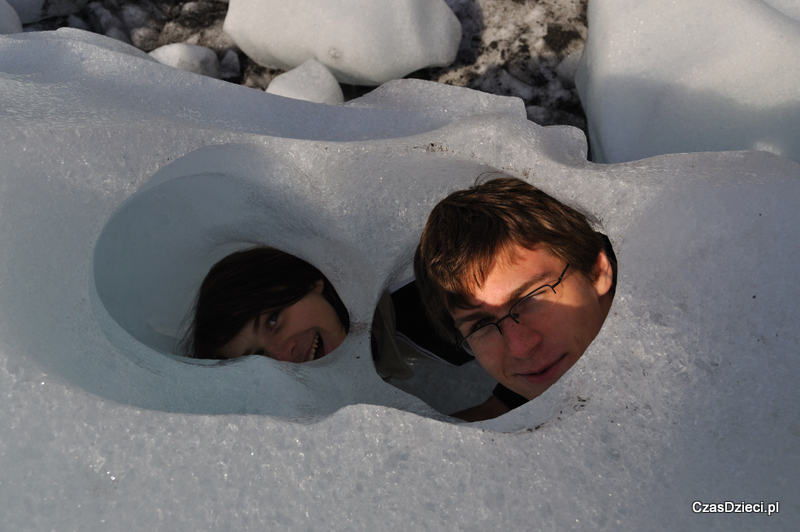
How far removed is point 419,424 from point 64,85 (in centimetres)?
69

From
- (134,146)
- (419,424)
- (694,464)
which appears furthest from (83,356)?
(694,464)

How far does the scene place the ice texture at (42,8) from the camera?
4.91ft

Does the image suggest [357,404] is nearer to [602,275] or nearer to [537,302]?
[537,302]

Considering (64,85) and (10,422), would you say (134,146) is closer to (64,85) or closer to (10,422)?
(64,85)

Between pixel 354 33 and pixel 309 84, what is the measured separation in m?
0.14

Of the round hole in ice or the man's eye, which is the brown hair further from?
the round hole in ice

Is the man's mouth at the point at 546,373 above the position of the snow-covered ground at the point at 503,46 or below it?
below

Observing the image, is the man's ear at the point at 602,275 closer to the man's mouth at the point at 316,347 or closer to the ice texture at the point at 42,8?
the man's mouth at the point at 316,347

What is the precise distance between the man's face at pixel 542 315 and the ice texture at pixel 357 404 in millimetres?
154

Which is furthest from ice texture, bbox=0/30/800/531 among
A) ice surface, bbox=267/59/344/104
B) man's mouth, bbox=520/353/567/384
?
ice surface, bbox=267/59/344/104

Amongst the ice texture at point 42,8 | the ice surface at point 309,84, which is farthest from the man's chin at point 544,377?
the ice texture at point 42,8

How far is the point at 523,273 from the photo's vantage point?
948mm

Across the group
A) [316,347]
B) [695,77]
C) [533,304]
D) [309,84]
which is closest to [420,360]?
[316,347]

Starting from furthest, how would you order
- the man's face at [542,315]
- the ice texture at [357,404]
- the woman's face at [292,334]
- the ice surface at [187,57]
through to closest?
the ice surface at [187,57] → the woman's face at [292,334] → the man's face at [542,315] → the ice texture at [357,404]
